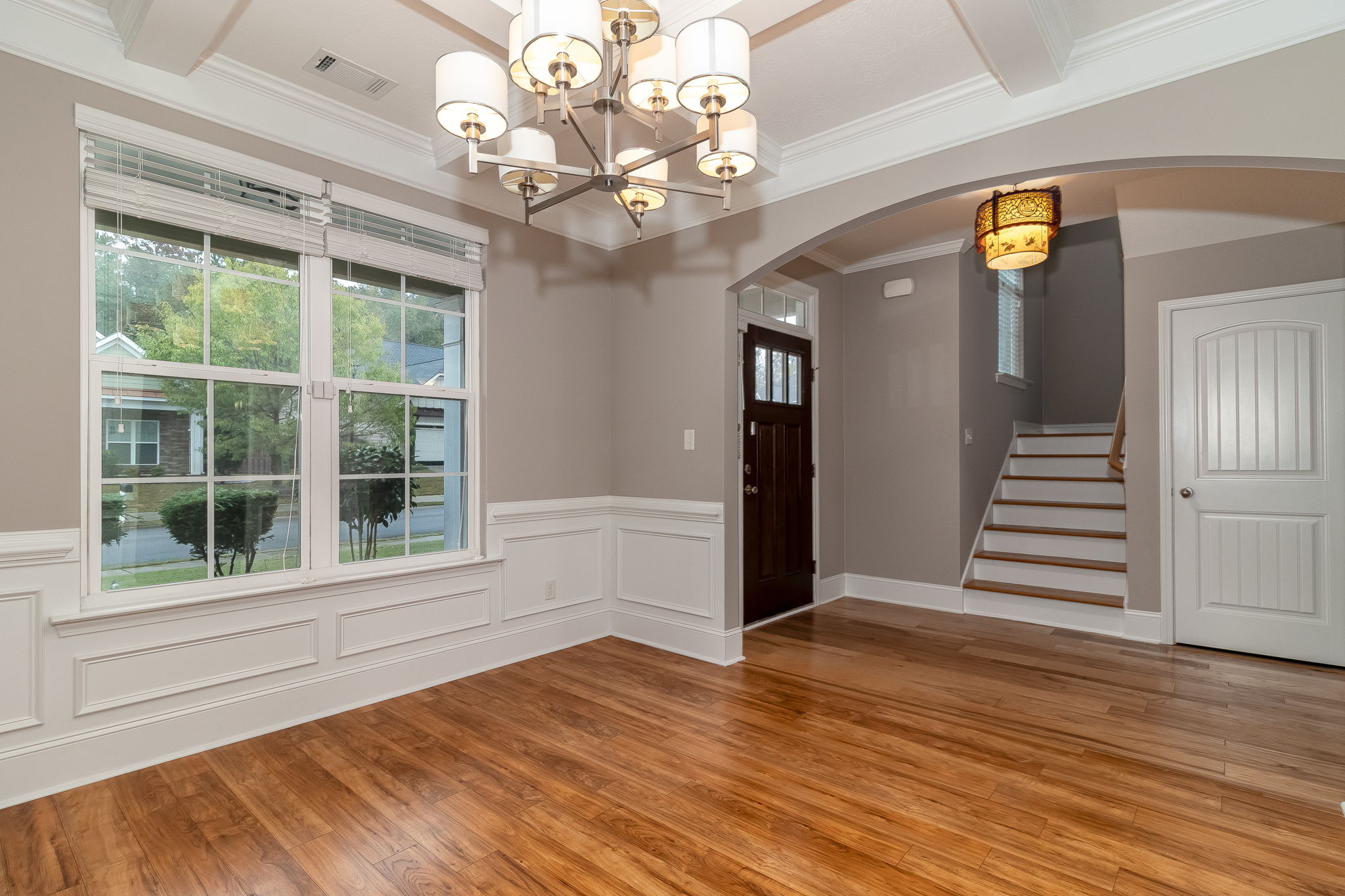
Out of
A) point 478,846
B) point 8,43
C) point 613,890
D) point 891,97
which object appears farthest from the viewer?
point 891,97

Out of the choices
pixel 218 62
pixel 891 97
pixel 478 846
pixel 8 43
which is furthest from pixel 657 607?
pixel 8 43

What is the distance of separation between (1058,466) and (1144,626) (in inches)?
74.1

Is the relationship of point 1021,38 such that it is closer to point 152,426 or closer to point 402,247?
point 402,247

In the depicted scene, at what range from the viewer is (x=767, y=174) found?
3.55 meters

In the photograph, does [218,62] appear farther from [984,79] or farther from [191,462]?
[984,79]

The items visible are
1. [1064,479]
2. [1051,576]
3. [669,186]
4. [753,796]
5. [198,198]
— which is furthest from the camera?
[1064,479]

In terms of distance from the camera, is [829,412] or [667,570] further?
[829,412]

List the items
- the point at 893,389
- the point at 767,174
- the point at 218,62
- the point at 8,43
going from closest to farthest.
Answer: the point at 8,43 < the point at 218,62 < the point at 767,174 < the point at 893,389

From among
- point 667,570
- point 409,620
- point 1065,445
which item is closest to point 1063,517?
point 1065,445

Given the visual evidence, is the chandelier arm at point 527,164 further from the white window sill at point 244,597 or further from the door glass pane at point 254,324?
the white window sill at point 244,597

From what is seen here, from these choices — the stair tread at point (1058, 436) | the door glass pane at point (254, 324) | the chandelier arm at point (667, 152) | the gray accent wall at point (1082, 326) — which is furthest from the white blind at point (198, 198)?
the gray accent wall at point (1082, 326)

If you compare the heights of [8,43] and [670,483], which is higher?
[8,43]

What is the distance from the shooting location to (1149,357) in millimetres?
4137

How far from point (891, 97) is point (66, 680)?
4144 mm
